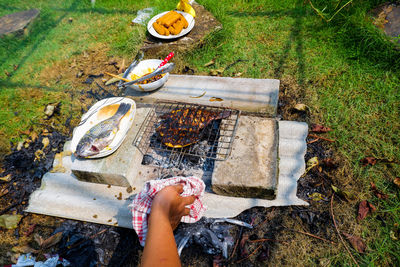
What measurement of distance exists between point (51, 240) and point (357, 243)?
12.9 ft

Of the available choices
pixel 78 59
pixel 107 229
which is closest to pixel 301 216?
pixel 107 229

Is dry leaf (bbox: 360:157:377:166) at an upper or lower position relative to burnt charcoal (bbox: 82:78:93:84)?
lower

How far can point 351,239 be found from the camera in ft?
8.89

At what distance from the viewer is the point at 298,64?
484 centimetres

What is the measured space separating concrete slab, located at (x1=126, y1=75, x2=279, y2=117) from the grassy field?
0.68 meters

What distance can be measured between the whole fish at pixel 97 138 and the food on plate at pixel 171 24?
2837 mm

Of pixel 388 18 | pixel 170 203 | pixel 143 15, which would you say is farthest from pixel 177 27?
pixel 388 18

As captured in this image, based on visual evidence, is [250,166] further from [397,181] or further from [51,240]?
[51,240]

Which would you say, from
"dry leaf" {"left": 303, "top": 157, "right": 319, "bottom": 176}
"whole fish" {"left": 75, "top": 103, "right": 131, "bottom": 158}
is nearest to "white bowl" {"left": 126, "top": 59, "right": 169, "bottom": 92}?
"whole fish" {"left": 75, "top": 103, "right": 131, "bottom": 158}

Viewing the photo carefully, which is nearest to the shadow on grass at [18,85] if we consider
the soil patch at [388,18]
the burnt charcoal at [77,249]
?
the burnt charcoal at [77,249]

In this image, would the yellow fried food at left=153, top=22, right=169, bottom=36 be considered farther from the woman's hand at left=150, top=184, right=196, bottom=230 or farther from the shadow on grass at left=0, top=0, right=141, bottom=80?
the woman's hand at left=150, top=184, right=196, bottom=230

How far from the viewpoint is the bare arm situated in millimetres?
1715

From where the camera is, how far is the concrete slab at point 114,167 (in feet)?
10.9

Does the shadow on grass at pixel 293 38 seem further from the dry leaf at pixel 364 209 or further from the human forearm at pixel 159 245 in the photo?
the human forearm at pixel 159 245
